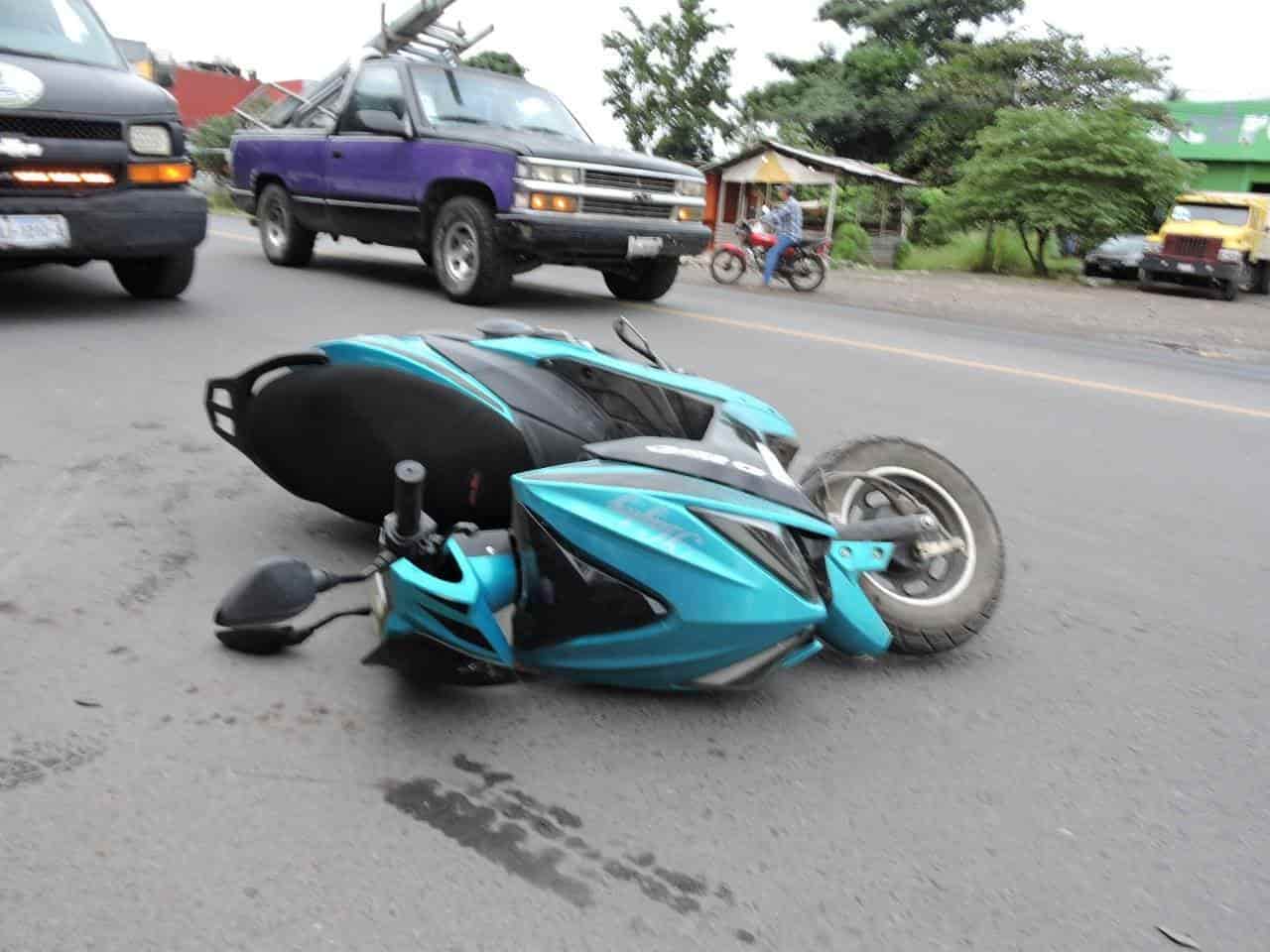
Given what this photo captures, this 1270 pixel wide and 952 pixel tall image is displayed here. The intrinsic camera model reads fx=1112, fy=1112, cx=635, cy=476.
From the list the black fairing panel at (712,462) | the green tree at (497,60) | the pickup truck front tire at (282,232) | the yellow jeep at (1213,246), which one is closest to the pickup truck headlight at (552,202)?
the pickup truck front tire at (282,232)

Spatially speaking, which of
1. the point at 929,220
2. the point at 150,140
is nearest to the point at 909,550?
the point at 150,140

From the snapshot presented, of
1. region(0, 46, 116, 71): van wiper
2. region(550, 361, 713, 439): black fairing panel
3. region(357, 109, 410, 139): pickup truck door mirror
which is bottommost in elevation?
region(550, 361, 713, 439): black fairing panel

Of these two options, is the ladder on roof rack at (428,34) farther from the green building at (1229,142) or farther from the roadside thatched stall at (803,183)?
the green building at (1229,142)

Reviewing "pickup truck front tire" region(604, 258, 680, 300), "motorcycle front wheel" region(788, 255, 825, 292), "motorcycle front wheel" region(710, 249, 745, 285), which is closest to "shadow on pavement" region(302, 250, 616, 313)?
"pickup truck front tire" region(604, 258, 680, 300)

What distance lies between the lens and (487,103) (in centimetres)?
931

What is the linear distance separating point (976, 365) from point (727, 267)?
8.73 metres

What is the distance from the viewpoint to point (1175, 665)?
9.24ft

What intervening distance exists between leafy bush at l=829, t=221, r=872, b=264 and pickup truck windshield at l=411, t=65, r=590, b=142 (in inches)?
695

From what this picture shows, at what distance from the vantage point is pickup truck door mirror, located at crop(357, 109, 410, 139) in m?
8.80

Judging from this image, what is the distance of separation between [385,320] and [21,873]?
597cm

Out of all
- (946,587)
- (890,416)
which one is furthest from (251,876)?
(890,416)

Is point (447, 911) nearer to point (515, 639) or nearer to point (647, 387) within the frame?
point (515, 639)

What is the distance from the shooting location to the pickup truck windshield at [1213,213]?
2250 centimetres

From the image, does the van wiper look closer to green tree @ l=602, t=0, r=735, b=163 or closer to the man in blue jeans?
the man in blue jeans
